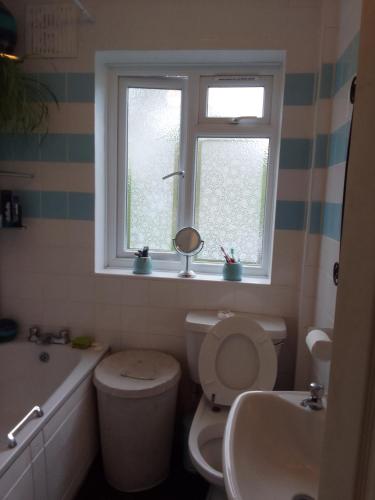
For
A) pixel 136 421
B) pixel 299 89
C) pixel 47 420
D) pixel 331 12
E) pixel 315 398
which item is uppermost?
pixel 331 12

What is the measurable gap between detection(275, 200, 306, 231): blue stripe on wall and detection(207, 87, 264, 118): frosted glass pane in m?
0.54

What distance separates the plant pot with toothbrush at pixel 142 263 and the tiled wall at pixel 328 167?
2.69 ft

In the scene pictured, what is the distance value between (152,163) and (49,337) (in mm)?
1135

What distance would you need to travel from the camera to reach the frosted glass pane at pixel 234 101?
193 centimetres

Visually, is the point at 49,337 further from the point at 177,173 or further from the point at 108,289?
the point at 177,173

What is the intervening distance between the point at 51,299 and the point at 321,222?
1495mm

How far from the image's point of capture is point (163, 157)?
80.4 inches

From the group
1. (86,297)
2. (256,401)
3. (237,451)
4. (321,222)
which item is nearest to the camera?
(237,451)

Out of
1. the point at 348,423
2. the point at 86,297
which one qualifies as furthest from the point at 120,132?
the point at 348,423

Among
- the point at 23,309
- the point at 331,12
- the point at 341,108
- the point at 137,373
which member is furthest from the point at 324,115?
the point at 23,309

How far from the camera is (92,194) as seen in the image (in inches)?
74.5

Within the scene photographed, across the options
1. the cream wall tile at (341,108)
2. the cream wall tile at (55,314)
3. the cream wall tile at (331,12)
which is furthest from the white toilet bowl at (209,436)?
the cream wall tile at (331,12)

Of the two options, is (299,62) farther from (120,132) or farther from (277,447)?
(277,447)

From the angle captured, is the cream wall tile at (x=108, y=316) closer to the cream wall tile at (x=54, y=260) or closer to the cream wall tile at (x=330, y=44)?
the cream wall tile at (x=54, y=260)
